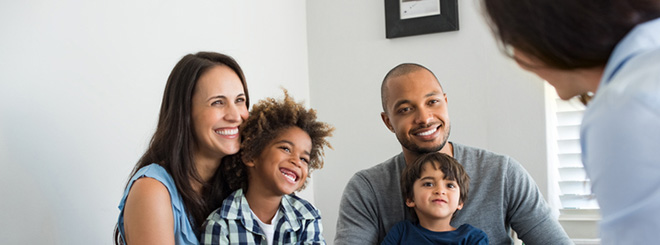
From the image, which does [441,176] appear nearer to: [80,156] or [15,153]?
[80,156]

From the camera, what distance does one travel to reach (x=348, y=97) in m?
2.98

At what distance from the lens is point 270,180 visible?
5.23ft

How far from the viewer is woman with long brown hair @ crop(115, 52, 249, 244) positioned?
1.49 metres

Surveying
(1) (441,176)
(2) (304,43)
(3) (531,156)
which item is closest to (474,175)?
(1) (441,176)

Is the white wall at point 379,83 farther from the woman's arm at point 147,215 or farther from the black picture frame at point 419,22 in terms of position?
the woman's arm at point 147,215

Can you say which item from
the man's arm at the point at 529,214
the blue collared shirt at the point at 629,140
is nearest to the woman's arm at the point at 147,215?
the man's arm at the point at 529,214

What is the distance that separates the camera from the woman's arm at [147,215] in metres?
1.41

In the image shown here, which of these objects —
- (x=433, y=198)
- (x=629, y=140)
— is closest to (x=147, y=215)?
(x=433, y=198)

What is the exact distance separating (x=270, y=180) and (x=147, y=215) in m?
0.32

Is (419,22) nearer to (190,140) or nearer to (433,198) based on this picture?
(433,198)

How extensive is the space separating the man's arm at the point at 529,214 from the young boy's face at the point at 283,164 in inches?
23.8

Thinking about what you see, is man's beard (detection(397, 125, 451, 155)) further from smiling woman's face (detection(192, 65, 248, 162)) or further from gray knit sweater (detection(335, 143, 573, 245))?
smiling woman's face (detection(192, 65, 248, 162))

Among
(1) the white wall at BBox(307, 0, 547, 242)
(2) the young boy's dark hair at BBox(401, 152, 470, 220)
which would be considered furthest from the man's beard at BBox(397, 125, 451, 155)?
(1) the white wall at BBox(307, 0, 547, 242)

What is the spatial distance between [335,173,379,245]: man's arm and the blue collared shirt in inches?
49.2
